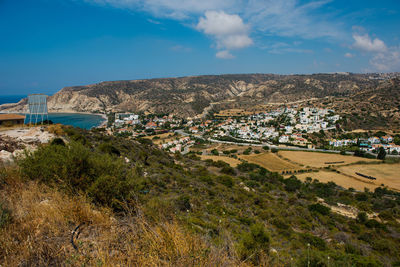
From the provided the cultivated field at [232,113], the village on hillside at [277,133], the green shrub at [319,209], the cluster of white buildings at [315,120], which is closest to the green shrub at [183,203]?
the green shrub at [319,209]

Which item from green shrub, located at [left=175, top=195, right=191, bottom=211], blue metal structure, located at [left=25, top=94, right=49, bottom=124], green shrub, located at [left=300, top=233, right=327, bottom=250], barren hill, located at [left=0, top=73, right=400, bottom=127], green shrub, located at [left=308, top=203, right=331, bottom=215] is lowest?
green shrub, located at [left=308, top=203, right=331, bottom=215]

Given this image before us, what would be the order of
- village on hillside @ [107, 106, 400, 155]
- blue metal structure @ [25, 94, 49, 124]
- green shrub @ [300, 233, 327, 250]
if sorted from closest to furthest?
1. green shrub @ [300, 233, 327, 250]
2. blue metal structure @ [25, 94, 49, 124]
3. village on hillside @ [107, 106, 400, 155]

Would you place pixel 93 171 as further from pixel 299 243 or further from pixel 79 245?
pixel 299 243

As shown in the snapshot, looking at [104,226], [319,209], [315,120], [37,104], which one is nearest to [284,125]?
[315,120]

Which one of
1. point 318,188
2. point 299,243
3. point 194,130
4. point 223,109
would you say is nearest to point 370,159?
point 318,188

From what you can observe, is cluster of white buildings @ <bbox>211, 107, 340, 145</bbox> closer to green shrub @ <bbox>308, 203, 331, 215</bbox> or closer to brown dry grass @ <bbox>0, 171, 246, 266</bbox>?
green shrub @ <bbox>308, 203, 331, 215</bbox>

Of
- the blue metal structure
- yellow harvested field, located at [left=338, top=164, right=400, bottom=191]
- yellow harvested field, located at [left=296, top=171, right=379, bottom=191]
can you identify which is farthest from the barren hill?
the blue metal structure
